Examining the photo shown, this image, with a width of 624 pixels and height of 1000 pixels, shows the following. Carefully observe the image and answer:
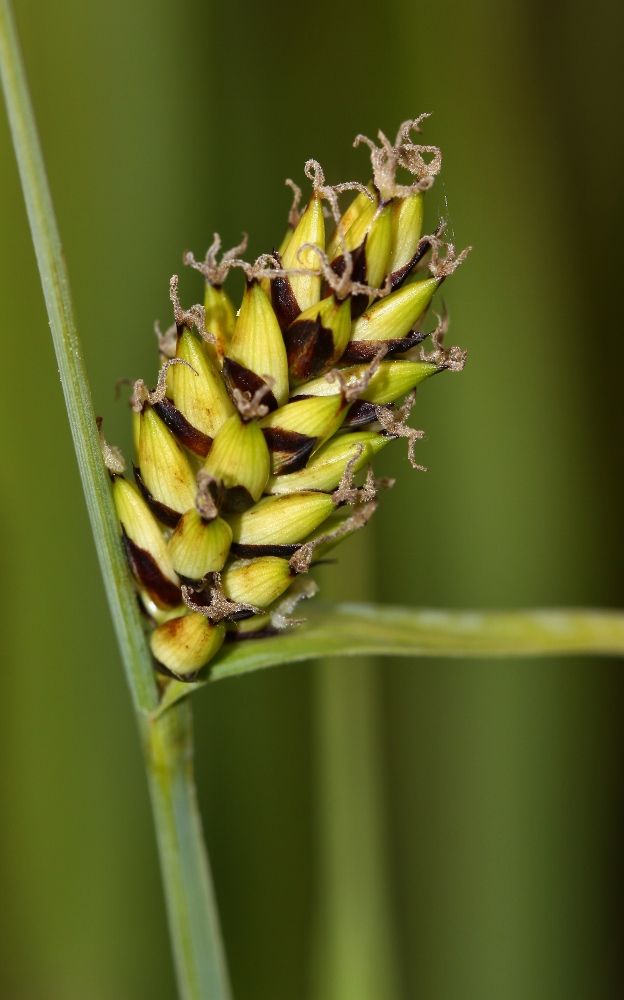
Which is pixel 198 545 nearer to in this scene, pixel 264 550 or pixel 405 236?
pixel 264 550

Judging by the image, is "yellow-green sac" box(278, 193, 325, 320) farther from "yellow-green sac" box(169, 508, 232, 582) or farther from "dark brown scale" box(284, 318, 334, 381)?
"yellow-green sac" box(169, 508, 232, 582)

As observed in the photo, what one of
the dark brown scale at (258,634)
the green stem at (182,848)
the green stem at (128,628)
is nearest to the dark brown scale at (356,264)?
the green stem at (128,628)

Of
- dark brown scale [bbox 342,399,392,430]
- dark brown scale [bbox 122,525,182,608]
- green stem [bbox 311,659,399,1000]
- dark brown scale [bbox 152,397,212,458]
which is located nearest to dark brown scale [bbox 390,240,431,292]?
dark brown scale [bbox 342,399,392,430]

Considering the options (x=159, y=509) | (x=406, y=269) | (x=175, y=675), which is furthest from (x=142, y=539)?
(x=406, y=269)

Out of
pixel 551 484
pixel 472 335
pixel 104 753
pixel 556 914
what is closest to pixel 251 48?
pixel 472 335

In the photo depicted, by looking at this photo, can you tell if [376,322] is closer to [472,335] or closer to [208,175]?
[472,335]

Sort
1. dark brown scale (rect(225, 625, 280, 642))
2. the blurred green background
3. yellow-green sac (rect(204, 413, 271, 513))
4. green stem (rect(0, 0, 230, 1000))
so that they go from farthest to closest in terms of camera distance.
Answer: the blurred green background
dark brown scale (rect(225, 625, 280, 642))
yellow-green sac (rect(204, 413, 271, 513))
green stem (rect(0, 0, 230, 1000))
